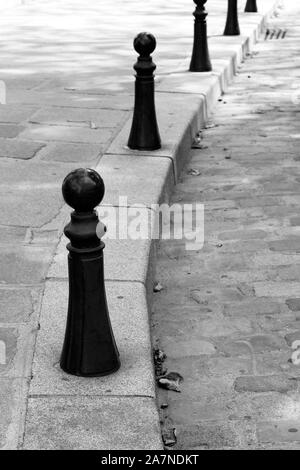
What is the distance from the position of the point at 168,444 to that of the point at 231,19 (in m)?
10.5

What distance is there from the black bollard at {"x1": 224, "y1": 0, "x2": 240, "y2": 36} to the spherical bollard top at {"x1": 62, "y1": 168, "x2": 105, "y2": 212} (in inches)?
406

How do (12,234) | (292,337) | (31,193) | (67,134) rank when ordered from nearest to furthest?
(292,337) < (12,234) < (31,193) < (67,134)

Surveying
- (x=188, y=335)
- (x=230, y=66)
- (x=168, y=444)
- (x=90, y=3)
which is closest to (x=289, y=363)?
(x=188, y=335)

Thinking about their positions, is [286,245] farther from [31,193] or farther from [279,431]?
[279,431]

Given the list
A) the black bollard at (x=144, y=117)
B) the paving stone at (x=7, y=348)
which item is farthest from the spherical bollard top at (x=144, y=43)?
the paving stone at (x=7, y=348)

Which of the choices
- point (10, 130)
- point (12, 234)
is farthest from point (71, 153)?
point (12, 234)

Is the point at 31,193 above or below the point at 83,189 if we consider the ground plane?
below

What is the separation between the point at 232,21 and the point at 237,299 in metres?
9.13

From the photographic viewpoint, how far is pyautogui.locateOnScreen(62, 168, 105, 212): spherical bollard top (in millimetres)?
3357

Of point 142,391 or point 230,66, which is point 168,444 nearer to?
point 142,391

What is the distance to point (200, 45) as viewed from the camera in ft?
32.9

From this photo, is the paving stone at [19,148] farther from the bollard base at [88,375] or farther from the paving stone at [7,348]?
the bollard base at [88,375]

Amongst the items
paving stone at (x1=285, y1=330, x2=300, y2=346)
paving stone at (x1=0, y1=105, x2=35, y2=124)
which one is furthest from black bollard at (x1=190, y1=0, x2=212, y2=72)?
paving stone at (x1=285, y1=330, x2=300, y2=346)

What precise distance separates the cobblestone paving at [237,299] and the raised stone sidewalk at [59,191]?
0.24 m
